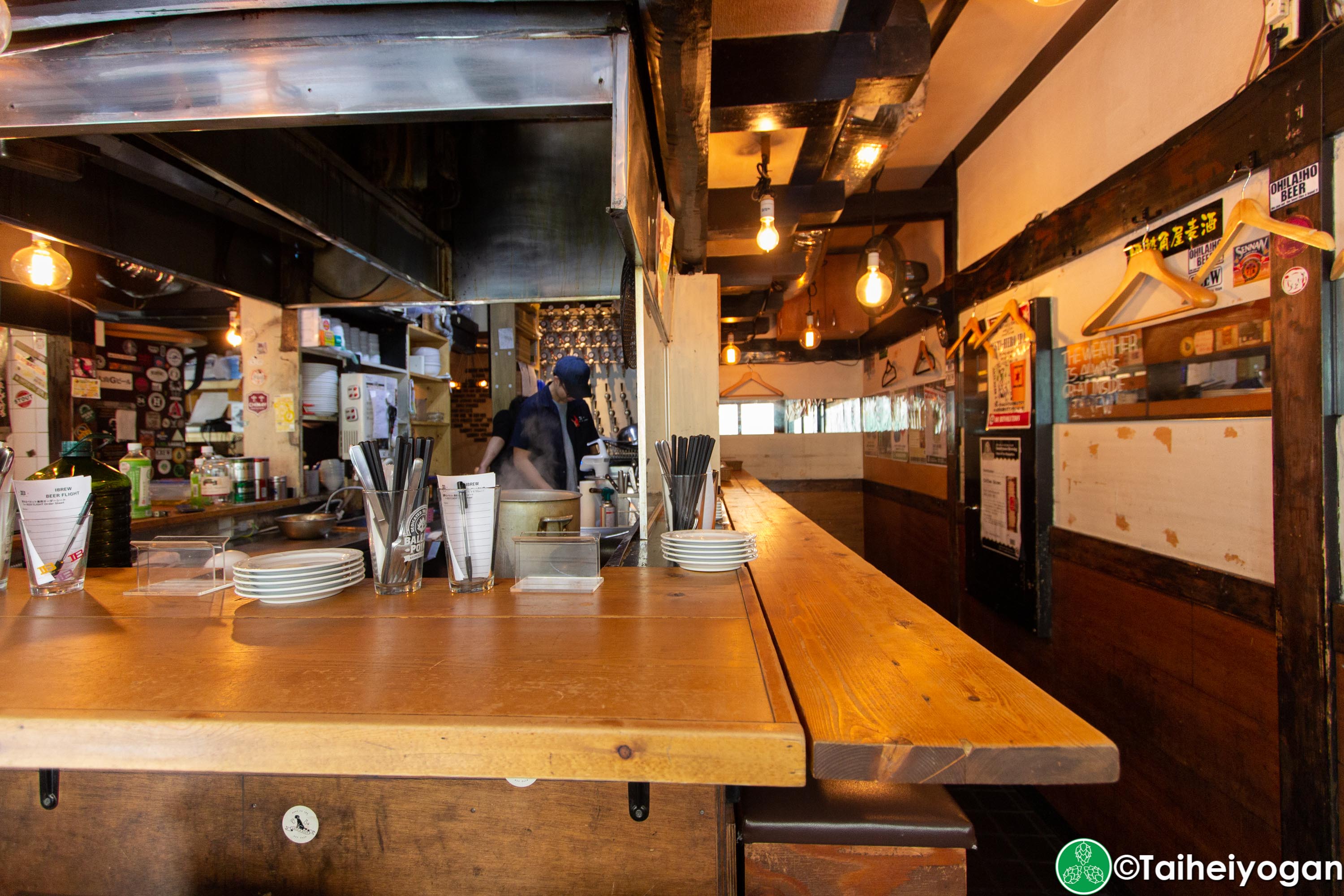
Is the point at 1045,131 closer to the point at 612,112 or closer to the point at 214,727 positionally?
the point at 612,112

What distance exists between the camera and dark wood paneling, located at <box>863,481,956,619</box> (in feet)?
14.9

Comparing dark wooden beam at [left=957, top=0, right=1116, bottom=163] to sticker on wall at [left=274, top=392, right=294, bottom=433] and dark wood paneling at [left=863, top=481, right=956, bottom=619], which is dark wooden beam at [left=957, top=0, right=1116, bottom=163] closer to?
dark wood paneling at [left=863, top=481, right=956, bottom=619]

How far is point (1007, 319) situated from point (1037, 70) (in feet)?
4.00

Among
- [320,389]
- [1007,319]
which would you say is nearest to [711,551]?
[1007,319]

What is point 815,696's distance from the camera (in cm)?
80

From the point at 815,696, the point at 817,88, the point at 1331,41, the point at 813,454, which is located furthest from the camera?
the point at 813,454

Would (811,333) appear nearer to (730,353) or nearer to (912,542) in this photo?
(730,353)

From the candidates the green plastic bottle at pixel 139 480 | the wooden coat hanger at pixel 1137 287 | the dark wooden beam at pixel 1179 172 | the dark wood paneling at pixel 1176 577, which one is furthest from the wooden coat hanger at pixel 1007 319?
the green plastic bottle at pixel 139 480

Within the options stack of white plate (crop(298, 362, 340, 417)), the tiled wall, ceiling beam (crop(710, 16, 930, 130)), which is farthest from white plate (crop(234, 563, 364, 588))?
the tiled wall

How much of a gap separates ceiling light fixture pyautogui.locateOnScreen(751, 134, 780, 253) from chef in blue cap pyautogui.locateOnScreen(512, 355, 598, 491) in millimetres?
1578

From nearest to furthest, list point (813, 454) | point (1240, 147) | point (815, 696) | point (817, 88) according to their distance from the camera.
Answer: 1. point (815, 696)
2. point (1240, 147)
3. point (817, 88)
4. point (813, 454)

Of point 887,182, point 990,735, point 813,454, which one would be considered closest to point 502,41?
point 990,735

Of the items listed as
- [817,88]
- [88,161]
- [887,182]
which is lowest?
[88,161]

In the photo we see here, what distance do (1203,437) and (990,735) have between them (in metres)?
1.93
